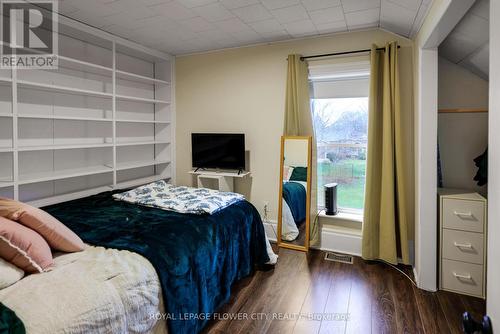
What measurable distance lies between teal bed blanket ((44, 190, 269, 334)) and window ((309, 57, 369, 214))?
123cm

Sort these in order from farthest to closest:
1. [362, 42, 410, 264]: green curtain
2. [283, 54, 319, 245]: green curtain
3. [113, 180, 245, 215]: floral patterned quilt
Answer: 1. [283, 54, 319, 245]: green curtain
2. [362, 42, 410, 264]: green curtain
3. [113, 180, 245, 215]: floral patterned quilt

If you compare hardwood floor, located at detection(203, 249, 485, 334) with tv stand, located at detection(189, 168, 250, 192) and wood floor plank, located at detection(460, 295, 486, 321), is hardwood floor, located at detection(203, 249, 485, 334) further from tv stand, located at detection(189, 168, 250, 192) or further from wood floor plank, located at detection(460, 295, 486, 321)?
tv stand, located at detection(189, 168, 250, 192)

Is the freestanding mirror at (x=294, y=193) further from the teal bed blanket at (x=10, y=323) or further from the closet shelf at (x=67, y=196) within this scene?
the teal bed blanket at (x=10, y=323)

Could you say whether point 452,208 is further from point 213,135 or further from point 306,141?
point 213,135

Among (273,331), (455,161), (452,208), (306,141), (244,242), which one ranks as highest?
(306,141)

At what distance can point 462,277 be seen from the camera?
246 cm

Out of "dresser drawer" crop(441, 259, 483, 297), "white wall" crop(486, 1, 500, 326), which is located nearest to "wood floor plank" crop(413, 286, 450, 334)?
"dresser drawer" crop(441, 259, 483, 297)

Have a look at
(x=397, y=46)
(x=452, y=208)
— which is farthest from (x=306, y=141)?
(x=452, y=208)

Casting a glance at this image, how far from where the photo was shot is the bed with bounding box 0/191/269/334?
5.16 feet

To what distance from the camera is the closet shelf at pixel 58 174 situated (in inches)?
103

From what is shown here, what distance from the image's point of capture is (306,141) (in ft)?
11.0

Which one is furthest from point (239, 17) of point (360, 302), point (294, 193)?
point (360, 302)

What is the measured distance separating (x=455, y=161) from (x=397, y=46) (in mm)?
1254

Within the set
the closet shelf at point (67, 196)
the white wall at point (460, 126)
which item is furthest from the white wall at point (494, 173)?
the closet shelf at point (67, 196)
